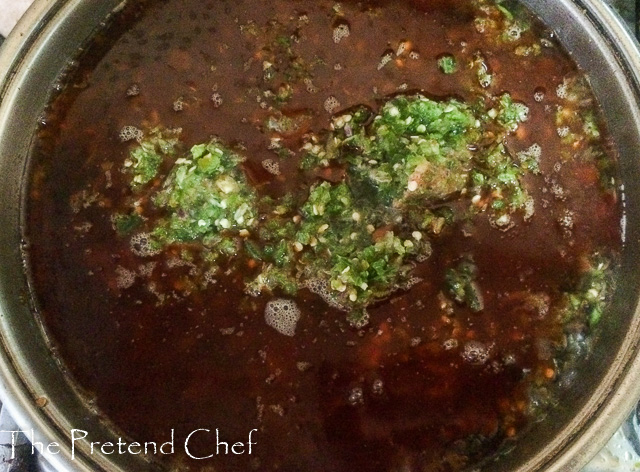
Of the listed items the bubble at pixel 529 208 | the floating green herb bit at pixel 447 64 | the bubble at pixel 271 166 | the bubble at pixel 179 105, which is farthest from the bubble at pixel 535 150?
the bubble at pixel 179 105

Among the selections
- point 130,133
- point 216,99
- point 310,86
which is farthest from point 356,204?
point 130,133

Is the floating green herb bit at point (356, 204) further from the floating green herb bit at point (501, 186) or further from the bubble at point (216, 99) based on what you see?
the bubble at point (216, 99)

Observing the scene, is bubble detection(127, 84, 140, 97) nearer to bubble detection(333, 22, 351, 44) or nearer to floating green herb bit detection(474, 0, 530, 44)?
A: bubble detection(333, 22, 351, 44)

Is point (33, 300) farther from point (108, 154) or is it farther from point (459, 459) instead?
point (459, 459)

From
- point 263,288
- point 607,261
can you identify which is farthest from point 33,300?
point 607,261

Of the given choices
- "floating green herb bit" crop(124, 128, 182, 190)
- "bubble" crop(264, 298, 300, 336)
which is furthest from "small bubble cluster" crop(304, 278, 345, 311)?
"floating green herb bit" crop(124, 128, 182, 190)

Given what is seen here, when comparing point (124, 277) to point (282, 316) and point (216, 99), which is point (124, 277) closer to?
point (282, 316)
